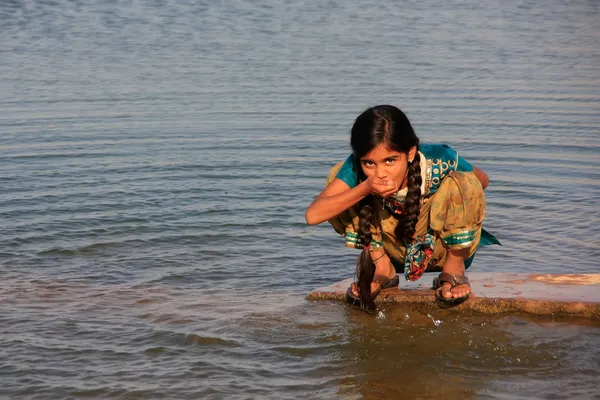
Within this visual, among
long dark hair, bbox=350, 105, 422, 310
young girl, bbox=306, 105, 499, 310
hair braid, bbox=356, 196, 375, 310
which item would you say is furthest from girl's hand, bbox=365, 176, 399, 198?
hair braid, bbox=356, 196, 375, 310

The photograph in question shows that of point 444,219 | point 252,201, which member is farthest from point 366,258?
point 252,201

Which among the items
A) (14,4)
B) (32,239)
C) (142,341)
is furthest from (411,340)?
(14,4)

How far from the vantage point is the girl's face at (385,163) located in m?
4.09

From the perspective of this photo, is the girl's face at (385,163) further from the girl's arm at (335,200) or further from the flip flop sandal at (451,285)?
the flip flop sandal at (451,285)

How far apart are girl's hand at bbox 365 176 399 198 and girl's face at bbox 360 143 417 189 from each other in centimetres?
4

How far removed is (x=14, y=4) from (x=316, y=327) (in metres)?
16.6

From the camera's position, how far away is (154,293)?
210 inches

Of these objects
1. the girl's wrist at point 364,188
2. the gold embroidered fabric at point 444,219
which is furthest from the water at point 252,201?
the girl's wrist at point 364,188

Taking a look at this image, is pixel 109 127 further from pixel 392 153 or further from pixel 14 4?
pixel 14 4

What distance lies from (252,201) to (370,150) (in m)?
3.42

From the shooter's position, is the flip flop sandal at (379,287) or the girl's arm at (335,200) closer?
the girl's arm at (335,200)

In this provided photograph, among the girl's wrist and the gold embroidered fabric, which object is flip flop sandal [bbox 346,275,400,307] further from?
the girl's wrist

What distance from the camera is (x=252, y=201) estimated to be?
743cm

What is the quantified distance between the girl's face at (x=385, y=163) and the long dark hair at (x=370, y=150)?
0.02 meters
